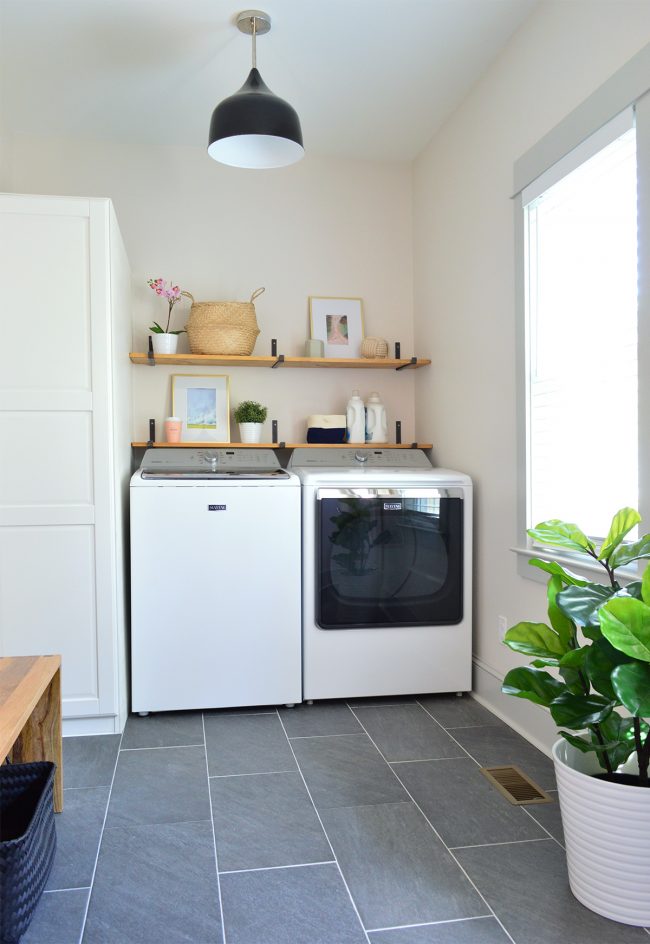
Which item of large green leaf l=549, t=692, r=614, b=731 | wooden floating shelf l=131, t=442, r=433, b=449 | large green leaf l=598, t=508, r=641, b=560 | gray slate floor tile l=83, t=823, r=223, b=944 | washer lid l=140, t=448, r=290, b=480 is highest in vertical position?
wooden floating shelf l=131, t=442, r=433, b=449

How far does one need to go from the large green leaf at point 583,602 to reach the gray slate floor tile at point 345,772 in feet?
3.10

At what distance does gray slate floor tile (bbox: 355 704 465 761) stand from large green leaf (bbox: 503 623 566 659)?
91cm

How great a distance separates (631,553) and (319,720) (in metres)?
1.58

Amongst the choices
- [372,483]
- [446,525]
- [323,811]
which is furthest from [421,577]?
[323,811]

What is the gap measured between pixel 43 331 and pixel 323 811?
6.12ft

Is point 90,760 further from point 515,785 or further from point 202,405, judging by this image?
point 202,405

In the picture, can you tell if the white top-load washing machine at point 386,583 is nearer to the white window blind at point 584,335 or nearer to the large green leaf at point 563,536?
the white window blind at point 584,335

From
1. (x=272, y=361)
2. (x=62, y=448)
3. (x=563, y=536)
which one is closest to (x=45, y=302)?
(x=62, y=448)

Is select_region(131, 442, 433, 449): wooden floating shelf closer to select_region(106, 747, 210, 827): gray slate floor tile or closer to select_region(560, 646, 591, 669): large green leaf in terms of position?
select_region(106, 747, 210, 827): gray slate floor tile

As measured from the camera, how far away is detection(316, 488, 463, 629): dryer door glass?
2879mm

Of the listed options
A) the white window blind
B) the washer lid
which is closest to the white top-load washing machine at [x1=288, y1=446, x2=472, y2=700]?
the washer lid

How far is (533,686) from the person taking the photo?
5.39 ft

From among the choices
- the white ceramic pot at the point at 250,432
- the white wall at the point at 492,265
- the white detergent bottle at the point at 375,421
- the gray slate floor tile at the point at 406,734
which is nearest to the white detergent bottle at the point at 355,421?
the white detergent bottle at the point at 375,421

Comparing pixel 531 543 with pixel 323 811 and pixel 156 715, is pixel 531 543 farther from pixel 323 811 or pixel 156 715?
pixel 156 715
